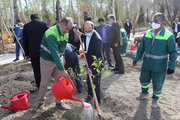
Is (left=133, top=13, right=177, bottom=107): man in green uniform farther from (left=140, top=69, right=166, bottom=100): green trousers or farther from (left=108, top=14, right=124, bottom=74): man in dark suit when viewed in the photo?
(left=108, top=14, right=124, bottom=74): man in dark suit

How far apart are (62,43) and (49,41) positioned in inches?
11.7

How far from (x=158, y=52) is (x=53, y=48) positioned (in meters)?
1.89

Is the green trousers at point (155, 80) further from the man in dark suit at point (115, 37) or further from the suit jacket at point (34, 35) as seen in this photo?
the suit jacket at point (34, 35)

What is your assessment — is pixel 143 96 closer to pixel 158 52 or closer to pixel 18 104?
pixel 158 52

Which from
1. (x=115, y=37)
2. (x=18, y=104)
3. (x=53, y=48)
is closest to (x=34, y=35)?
(x=53, y=48)

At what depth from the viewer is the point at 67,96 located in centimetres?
242

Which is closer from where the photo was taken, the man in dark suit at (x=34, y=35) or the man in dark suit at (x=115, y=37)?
the man in dark suit at (x=34, y=35)

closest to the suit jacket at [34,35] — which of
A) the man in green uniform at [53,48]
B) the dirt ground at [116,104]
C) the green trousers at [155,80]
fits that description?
the man in green uniform at [53,48]

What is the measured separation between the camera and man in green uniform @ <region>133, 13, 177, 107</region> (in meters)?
2.82

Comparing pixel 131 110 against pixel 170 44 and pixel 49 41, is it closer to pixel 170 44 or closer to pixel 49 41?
pixel 170 44

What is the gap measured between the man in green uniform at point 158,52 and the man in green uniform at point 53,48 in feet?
5.09

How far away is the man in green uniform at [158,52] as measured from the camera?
9.24 ft

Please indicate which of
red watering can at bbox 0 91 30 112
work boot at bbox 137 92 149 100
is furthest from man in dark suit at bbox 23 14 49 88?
work boot at bbox 137 92 149 100

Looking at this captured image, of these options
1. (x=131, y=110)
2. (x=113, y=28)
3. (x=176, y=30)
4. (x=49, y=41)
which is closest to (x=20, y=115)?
(x=49, y=41)
